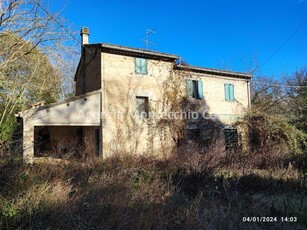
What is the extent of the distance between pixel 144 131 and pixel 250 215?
11121 mm

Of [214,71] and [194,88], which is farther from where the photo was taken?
[214,71]

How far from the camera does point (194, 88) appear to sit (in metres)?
17.8

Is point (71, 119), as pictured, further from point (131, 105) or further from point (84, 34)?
point (84, 34)

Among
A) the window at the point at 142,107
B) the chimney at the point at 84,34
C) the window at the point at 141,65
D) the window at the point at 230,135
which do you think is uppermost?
the chimney at the point at 84,34

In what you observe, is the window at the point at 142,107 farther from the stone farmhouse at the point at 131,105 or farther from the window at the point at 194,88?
the window at the point at 194,88

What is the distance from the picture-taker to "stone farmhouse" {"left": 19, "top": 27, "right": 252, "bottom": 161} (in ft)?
45.7

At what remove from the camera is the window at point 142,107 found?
15895mm

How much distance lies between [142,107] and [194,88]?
441 cm

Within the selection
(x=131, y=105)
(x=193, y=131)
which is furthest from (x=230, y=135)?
A: (x=131, y=105)

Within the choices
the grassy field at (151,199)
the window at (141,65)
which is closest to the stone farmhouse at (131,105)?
the window at (141,65)

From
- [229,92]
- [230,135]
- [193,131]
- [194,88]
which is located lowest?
[230,135]

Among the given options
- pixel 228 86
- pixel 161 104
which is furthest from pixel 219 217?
pixel 228 86

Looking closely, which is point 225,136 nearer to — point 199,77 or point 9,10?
point 199,77

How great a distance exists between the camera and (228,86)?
19.2 metres
